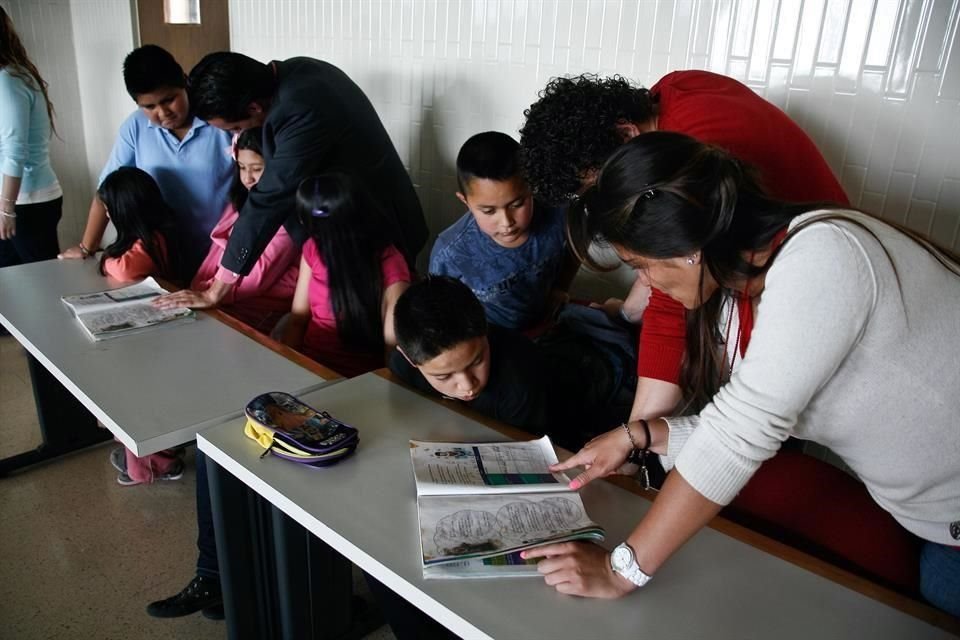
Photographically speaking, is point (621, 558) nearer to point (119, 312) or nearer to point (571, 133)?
point (571, 133)

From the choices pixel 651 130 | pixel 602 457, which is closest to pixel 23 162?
pixel 651 130

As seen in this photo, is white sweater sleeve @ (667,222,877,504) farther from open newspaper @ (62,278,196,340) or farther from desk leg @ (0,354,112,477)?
desk leg @ (0,354,112,477)

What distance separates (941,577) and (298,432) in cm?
98

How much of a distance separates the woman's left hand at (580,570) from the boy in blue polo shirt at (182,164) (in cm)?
205

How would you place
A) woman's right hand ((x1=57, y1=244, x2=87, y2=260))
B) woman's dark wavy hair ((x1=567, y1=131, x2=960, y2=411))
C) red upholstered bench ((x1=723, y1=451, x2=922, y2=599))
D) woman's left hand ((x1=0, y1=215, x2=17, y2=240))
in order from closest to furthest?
woman's dark wavy hair ((x1=567, y1=131, x2=960, y2=411)) → red upholstered bench ((x1=723, y1=451, x2=922, y2=599)) → woman's right hand ((x1=57, y1=244, x2=87, y2=260)) → woman's left hand ((x1=0, y1=215, x2=17, y2=240))

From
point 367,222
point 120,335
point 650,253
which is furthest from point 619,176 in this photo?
point 120,335

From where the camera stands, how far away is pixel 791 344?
750 millimetres

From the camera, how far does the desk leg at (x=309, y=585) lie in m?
1.32

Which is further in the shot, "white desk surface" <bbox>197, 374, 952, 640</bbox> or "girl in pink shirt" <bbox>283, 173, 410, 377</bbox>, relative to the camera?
"girl in pink shirt" <bbox>283, 173, 410, 377</bbox>

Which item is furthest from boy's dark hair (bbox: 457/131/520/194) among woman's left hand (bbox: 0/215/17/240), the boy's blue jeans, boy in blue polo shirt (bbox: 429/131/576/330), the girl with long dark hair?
woman's left hand (bbox: 0/215/17/240)

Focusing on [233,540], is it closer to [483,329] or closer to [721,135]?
[483,329]

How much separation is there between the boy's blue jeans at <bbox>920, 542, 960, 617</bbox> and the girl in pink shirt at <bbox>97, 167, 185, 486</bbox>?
6.83 feet

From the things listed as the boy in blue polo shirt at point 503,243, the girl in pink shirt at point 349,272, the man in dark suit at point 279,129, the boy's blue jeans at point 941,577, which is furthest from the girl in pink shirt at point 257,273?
the boy's blue jeans at point 941,577

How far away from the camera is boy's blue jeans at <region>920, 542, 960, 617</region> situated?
91 centimetres
